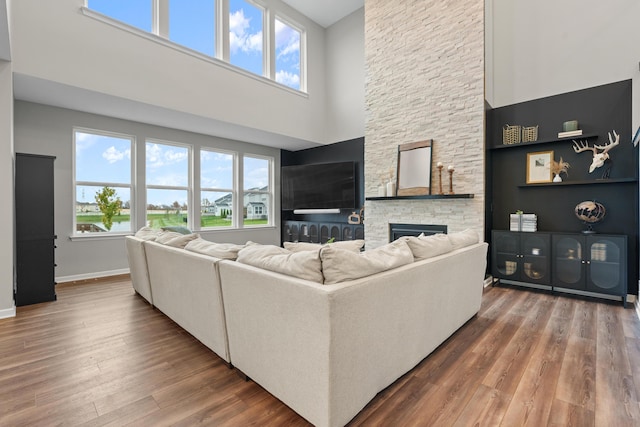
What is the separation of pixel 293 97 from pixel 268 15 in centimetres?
165

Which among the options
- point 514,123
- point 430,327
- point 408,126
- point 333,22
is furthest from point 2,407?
point 333,22

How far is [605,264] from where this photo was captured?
350cm

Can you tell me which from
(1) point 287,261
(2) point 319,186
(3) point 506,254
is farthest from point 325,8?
(1) point 287,261

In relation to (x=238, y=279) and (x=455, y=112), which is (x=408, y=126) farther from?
(x=238, y=279)

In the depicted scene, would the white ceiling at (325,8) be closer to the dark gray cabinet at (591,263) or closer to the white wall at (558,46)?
the white wall at (558,46)

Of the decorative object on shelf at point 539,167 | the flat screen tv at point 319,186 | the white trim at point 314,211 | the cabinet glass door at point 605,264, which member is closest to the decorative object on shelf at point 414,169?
the decorative object on shelf at point 539,167

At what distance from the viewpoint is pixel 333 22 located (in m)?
6.93

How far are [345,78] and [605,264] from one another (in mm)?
5547

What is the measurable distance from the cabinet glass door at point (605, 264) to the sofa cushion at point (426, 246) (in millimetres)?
2450

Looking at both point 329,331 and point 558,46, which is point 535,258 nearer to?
point 558,46

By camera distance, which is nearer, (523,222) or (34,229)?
(34,229)

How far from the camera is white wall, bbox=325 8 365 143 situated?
6.44 meters

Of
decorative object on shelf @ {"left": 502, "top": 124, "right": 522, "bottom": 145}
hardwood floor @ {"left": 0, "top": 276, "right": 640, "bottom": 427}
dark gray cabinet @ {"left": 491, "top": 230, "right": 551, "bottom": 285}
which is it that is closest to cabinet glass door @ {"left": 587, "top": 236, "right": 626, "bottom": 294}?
dark gray cabinet @ {"left": 491, "top": 230, "right": 551, "bottom": 285}

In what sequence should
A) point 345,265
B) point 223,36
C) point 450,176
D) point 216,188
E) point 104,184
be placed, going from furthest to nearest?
point 216,188, point 223,36, point 104,184, point 450,176, point 345,265
